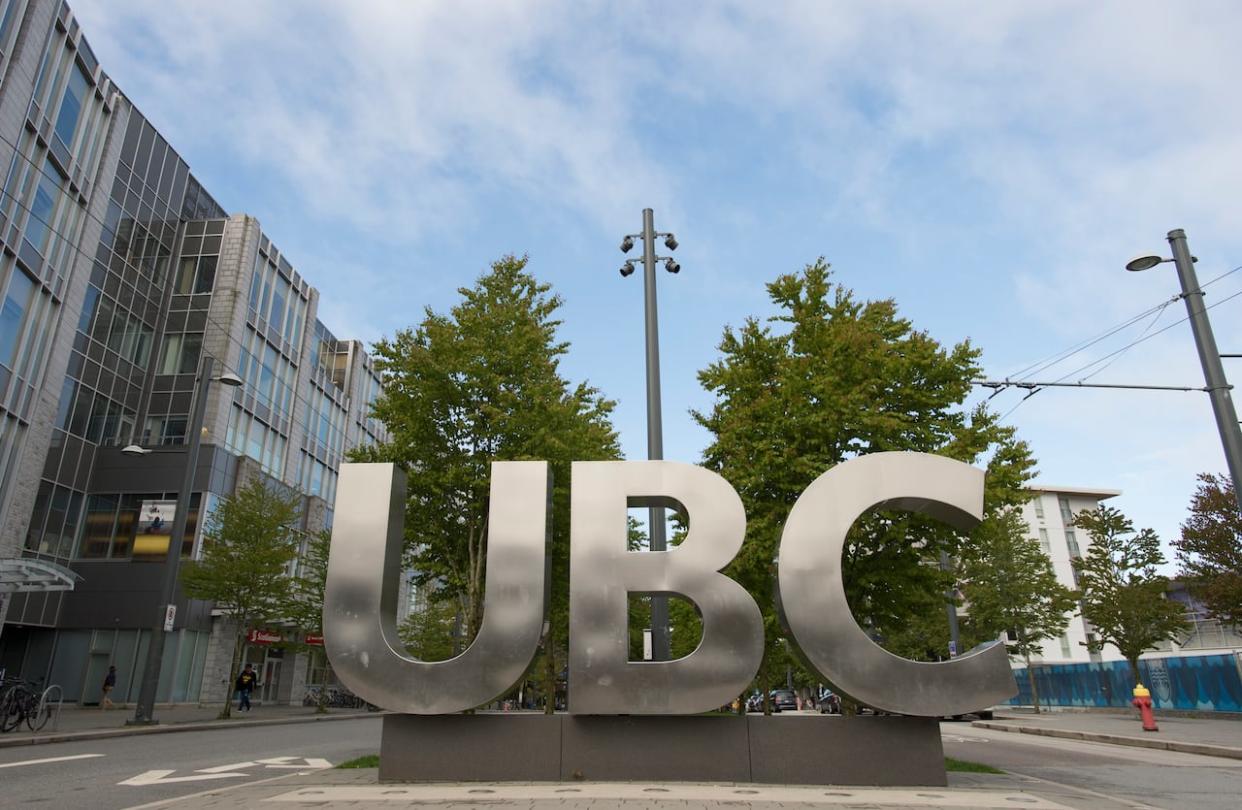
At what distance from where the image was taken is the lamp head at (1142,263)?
460 inches

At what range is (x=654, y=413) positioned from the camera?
12148mm

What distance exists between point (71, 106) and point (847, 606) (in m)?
34.4

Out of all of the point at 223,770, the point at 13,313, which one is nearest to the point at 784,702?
the point at 223,770

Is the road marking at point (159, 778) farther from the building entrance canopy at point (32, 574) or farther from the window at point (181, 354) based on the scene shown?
the window at point (181, 354)

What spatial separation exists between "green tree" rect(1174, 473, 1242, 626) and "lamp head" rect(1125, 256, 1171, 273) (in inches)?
702

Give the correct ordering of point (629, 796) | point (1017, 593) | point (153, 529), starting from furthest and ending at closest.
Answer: point (1017, 593) → point (153, 529) → point (629, 796)

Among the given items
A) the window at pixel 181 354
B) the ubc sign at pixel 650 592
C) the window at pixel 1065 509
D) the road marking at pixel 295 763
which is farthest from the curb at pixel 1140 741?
the window at pixel 1065 509

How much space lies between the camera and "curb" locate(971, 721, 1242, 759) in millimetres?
15438

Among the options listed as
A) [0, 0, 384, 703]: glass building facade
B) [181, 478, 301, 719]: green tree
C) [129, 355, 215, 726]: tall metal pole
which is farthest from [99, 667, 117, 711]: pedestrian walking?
[129, 355, 215, 726]: tall metal pole

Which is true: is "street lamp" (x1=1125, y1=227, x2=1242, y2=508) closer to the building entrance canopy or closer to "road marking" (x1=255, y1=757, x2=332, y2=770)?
"road marking" (x1=255, y1=757, x2=332, y2=770)

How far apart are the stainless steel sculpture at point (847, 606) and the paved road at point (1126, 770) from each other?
7.48 ft

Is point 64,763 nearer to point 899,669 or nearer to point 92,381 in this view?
point 899,669

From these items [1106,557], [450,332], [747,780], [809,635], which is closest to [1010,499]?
[809,635]

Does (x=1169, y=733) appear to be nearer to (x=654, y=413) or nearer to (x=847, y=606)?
(x=847, y=606)
